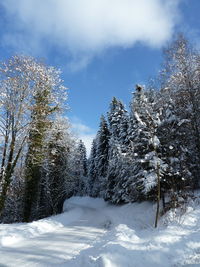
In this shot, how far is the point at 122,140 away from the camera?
28.7m

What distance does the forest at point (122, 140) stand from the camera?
12.4 meters

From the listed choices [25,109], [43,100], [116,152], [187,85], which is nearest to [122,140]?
[116,152]

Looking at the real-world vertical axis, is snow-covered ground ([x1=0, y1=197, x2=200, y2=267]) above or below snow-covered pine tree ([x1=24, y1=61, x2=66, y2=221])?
below

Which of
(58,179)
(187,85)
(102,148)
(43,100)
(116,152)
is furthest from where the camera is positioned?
(102,148)

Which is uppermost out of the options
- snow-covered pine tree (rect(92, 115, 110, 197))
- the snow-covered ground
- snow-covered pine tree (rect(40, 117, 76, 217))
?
snow-covered pine tree (rect(92, 115, 110, 197))

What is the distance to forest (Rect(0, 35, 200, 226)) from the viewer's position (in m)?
12.4

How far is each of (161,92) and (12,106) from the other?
11.3 meters

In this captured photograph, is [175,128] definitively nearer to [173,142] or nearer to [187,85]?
[173,142]

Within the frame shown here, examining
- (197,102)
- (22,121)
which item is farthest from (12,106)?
(197,102)

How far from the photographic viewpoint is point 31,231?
1202 cm

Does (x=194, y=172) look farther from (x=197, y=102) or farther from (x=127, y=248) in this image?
(x=127, y=248)

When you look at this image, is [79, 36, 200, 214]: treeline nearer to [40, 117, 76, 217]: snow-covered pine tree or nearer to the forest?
the forest

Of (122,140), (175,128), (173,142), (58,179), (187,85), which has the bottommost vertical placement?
(58,179)

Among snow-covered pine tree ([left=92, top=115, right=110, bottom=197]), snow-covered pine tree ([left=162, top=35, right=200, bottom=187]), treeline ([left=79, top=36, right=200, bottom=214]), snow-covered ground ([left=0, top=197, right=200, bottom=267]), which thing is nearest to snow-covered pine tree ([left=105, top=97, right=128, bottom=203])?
snow-covered pine tree ([left=92, top=115, right=110, bottom=197])
